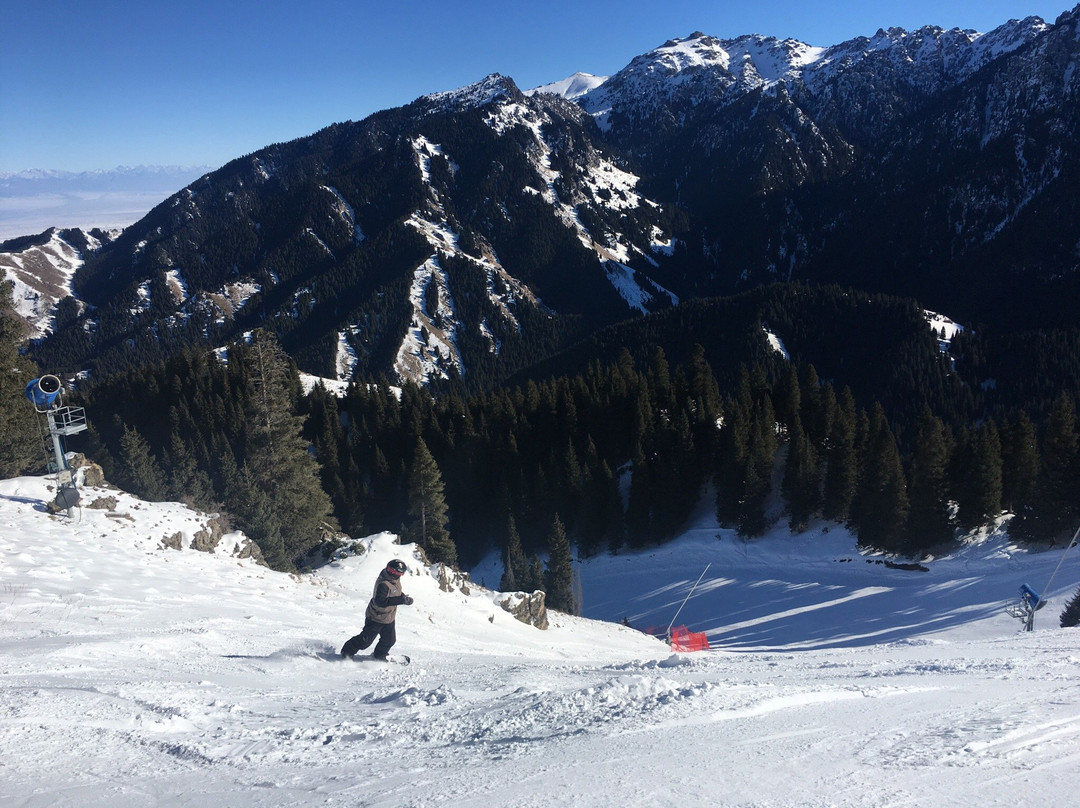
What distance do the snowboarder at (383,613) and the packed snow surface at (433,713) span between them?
1.65ft

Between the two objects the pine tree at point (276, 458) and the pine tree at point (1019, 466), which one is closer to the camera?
the pine tree at point (276, 458)

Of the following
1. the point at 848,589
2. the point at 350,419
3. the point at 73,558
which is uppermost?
the point at 350,419

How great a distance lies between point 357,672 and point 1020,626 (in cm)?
2439

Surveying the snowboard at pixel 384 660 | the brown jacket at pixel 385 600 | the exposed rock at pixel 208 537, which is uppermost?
the exposed rock at pixel 208 537

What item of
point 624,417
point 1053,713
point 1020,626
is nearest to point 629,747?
point 1053,713

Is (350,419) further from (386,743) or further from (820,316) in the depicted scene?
(820,316)

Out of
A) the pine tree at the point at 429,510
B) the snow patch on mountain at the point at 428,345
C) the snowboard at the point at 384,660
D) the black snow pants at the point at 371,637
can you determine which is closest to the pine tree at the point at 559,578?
the pine tree at the point at 429,510

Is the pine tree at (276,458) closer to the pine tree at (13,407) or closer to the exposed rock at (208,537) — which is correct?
the exposed rock at (208,537)

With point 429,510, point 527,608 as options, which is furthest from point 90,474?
point 429,510

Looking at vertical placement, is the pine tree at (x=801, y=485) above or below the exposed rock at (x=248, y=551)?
below

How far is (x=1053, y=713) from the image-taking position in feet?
21.2

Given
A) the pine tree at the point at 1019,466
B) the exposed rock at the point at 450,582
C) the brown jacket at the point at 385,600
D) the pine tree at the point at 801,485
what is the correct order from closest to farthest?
the brown jacket at the point at 385,600 → the exposed rock at the point at 450,582 → the pine tree at the point at 1019,466 → the pine tree at the point at 801,485

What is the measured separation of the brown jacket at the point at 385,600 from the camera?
11.0 m

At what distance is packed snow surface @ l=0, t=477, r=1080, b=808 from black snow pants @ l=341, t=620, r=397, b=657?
351mm
